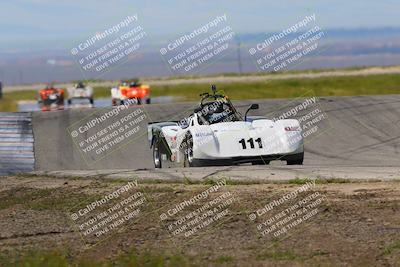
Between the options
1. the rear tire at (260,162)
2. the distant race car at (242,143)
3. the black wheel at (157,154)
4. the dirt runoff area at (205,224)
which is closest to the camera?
the dirt runoff area at (205,224)

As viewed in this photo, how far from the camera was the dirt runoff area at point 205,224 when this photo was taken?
869 cm

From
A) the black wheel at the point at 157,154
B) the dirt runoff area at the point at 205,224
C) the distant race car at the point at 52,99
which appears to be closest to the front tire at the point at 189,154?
the black wheel at the point at 157,154

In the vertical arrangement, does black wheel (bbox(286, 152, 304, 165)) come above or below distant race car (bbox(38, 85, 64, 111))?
above

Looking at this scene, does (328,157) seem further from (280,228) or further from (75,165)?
(280,228)

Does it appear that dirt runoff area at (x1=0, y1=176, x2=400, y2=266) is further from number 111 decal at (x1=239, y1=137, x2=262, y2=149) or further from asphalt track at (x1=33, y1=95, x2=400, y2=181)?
number 111 decal at (x1=239, y1=137, x2=262, y2=149)

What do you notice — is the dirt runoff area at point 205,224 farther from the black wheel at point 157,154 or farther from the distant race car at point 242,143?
the black wheel at point 157,154

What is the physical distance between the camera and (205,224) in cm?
1027

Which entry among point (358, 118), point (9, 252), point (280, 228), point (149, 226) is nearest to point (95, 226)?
point (149, 226)

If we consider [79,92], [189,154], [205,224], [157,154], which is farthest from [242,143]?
[79,92]

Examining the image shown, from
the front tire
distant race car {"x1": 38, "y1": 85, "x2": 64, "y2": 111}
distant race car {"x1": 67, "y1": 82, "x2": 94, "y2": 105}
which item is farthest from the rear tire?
distant race car {"x1": 38, "y1": 85, "x2": 64, "y2": 111}

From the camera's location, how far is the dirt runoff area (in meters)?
8.69

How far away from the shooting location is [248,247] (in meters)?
9.05

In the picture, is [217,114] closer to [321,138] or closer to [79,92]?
[321,138]

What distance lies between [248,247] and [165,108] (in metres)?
16.5
